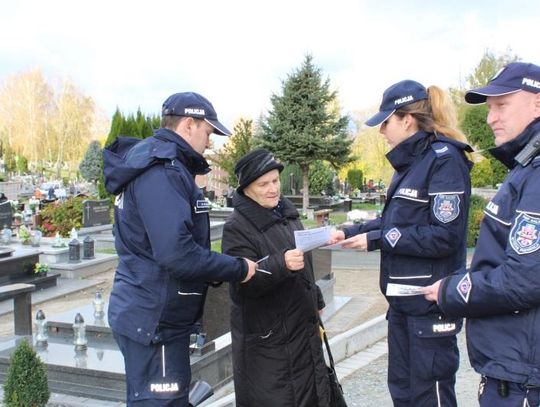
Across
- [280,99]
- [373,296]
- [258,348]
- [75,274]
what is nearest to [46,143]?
[280,99]

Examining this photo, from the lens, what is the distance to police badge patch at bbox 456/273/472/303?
7.38ft

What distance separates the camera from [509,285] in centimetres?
211

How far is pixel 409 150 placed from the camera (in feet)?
10.5

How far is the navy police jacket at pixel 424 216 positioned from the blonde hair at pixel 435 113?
0.08m

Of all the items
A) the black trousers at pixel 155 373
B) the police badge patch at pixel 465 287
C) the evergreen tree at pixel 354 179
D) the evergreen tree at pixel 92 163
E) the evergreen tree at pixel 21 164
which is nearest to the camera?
the police badge patch at pixel 465 287

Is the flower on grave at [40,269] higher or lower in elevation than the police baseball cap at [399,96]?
lower

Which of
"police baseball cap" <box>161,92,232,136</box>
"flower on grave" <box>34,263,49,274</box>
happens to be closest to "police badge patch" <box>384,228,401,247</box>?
"police baseball cap" <box>161,92,232,136</box>

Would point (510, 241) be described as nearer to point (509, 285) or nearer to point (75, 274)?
point (509, 285)

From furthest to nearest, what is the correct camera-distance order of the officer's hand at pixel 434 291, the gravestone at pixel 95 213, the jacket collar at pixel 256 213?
the gravestone at pixel 95 213, the jacket collar at pixel 256 213, the officer's hand at pixel 434 291

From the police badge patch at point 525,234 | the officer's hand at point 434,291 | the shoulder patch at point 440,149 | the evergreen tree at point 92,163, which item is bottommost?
the officer's hand at point 434,291

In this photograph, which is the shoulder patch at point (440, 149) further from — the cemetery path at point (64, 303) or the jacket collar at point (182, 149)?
the cemetery path at point (64, 303)

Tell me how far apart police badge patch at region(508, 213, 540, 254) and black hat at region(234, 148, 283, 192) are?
4.95 ft

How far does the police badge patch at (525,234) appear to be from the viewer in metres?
2.07

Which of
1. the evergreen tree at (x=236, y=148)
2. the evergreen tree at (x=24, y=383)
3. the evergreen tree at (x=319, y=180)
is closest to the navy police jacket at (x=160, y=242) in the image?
the evergreen tree at (x=24, y=383)
